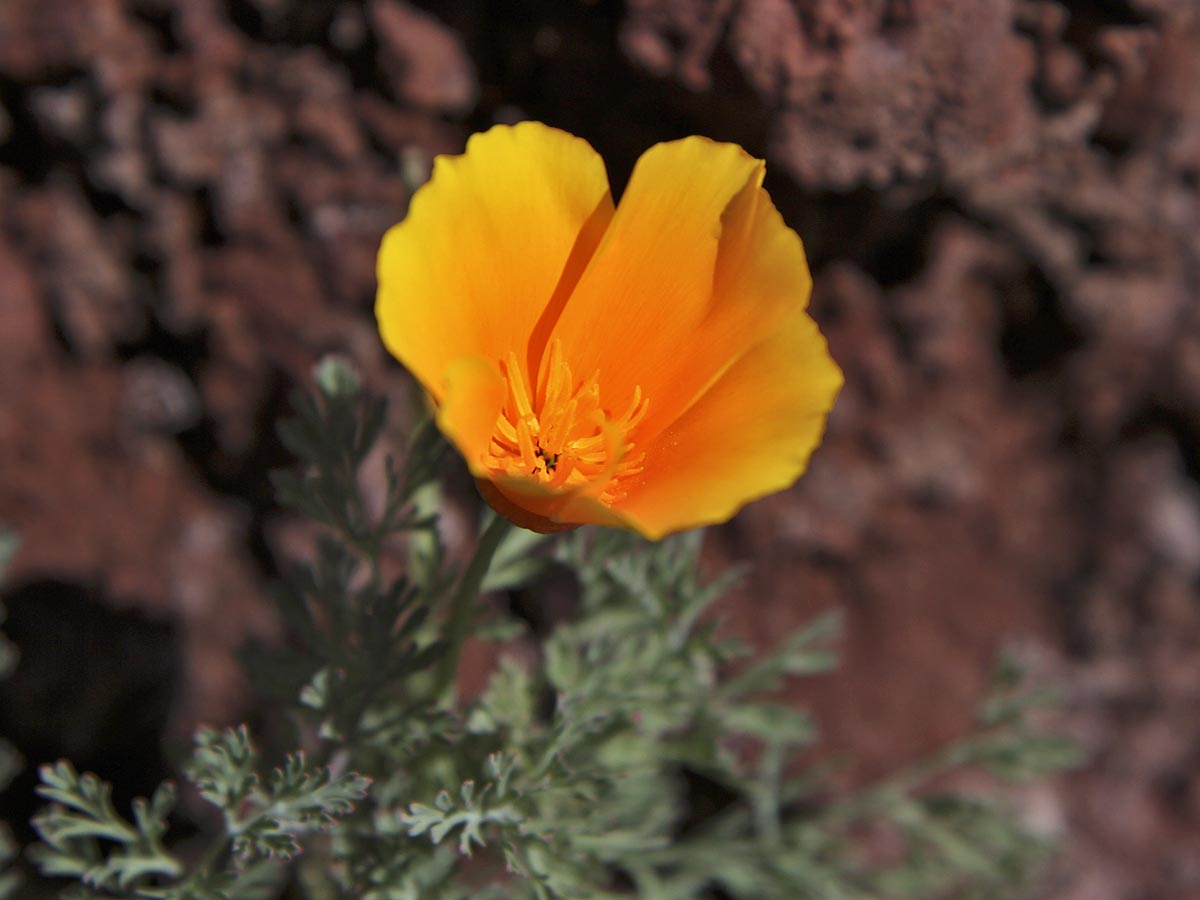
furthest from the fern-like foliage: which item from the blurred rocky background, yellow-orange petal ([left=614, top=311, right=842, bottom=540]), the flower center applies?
the blurred rocky background

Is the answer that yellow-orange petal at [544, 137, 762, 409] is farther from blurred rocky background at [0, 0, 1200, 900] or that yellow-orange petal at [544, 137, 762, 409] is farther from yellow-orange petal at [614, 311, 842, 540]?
blurred rocky background at [0, 0, 1200, 900]

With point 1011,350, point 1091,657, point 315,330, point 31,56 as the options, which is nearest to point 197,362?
point 315,330

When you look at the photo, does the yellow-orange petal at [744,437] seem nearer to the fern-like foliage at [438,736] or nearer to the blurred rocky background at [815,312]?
the fern-like foliage at [438,736]

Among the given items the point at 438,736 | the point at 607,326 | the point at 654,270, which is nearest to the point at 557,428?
the point at 607,326

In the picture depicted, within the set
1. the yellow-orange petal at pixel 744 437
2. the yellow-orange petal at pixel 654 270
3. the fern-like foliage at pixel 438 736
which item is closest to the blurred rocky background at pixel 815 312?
the fern-like foliage at pixel 438 736

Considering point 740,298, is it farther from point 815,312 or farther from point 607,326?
point 815,312

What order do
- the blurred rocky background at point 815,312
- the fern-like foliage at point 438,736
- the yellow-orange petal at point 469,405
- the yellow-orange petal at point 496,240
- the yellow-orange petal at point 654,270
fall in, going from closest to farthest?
1. the yellow-orange petal at point 469,405
2. the yellow-orange petal at point 496,240
3. the yellow-orange petal at point 654,270
4. the fern-like foliage at point 438,736
5. the blurred rocky background at point 815,312

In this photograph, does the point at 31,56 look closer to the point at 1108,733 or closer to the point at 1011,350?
the point at 1011,350

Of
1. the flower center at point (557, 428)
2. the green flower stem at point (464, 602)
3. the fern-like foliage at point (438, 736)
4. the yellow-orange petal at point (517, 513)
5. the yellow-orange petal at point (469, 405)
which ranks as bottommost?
the fern-like foliage at point (438, 736)
